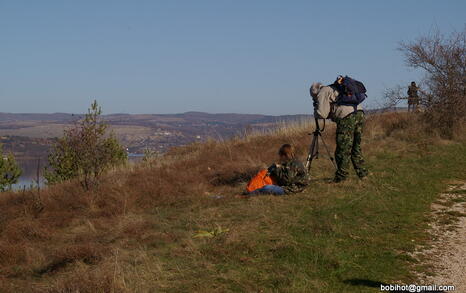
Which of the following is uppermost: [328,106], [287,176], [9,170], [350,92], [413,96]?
[413,96]

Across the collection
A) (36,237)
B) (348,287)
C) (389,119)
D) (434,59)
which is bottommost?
(36,237)

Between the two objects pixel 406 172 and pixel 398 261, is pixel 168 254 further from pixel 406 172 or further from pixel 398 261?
pixel 406 172

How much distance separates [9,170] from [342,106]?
22396 millimetres

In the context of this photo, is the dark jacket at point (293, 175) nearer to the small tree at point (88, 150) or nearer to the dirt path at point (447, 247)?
the dirt path at point (447, 247)

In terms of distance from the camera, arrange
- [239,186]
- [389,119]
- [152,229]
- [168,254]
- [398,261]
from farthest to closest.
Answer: [389,119] → [239,186] → [152,229] → [168,254] → [398,261]

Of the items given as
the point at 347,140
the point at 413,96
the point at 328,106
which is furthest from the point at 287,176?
the point at 413,96

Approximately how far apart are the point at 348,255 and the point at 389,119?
52.4 ft

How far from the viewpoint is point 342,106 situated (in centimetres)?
898

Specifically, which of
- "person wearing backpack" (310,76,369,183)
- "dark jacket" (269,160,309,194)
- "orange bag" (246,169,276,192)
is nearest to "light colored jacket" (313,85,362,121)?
"person wearing backpack" (310,76,369,183)

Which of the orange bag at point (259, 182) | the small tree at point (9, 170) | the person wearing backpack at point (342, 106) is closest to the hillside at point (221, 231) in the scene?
the orange bag at point (259, 182)

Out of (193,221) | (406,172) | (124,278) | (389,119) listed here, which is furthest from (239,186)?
(389,119)

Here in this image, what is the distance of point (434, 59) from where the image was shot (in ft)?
60.1

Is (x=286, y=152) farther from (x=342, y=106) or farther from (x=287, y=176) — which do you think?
(x=342, y=106)

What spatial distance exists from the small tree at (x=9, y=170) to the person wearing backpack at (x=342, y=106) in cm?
2050
